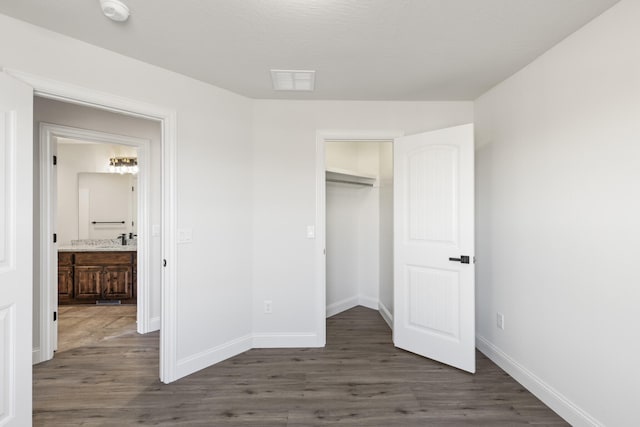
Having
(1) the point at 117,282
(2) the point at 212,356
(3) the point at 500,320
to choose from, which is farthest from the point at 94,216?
(3) the point at 500,320

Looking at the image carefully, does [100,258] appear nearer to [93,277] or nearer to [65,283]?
[93,277]

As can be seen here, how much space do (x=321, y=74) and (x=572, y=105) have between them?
175 centimetres

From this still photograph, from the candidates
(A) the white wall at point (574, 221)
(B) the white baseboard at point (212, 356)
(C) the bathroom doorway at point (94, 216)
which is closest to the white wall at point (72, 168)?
(C) the bathroom doorway at point (94, 216)

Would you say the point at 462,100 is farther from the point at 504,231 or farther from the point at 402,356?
the point at 402,356

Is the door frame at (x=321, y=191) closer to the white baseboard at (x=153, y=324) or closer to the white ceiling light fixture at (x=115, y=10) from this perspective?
the white ceiling light fixture at (x=115, y=10)

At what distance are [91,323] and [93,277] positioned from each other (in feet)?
3.19

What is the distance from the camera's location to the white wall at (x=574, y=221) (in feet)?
5.40

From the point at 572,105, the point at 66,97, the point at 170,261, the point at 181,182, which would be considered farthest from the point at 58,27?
the point at 572,105

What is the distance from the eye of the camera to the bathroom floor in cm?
332

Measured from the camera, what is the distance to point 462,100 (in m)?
3.10

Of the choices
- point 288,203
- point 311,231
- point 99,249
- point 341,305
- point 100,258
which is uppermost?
point 288,203

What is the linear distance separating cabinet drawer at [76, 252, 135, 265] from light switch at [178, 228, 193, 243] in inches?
104

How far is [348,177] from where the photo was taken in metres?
4.09

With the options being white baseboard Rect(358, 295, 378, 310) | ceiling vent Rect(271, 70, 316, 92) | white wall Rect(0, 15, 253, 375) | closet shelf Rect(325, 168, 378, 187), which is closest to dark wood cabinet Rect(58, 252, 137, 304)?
white wall Rect(0, 15, 253, 375)
